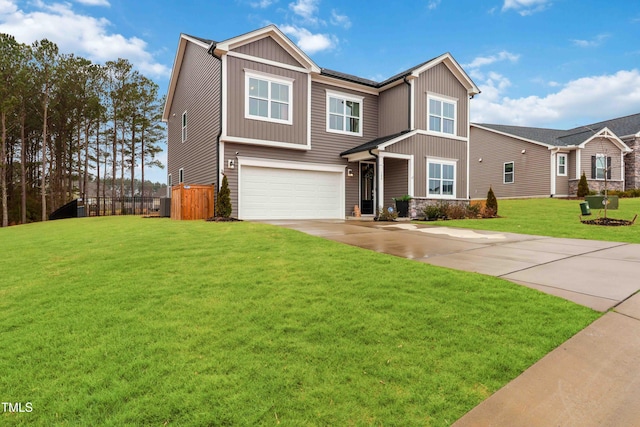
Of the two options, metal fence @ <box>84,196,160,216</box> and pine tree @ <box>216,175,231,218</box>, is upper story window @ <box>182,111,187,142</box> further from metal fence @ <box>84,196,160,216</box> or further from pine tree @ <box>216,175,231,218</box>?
metal fence @ <box>84,196,160,216</box>

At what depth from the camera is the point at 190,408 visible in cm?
206

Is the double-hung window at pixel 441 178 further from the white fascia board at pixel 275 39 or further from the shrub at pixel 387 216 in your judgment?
the white fascia board at pixel 275 39

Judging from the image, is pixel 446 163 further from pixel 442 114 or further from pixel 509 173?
pixel 509 173

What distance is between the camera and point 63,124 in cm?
2681

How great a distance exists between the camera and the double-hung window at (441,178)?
15609 millimetres

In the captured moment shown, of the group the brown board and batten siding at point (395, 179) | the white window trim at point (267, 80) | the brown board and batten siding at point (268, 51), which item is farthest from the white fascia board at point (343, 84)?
the brown board and batten siding at point (395, 179)

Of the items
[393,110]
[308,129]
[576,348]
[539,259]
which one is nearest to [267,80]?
[308,129]

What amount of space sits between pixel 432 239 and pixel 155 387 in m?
6.74

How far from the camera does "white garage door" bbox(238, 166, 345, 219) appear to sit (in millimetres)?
13070

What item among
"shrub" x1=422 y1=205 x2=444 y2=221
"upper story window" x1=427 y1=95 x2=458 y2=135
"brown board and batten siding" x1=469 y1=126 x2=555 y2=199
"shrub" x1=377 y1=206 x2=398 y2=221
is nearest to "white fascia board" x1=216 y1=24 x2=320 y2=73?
"upper story window" x1=427 y1=95 x2=458 y2=135

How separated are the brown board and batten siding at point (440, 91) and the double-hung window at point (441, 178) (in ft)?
5.72

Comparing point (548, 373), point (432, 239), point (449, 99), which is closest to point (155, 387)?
point (548, 373)

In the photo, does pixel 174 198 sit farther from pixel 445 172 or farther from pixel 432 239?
pixel 445 172

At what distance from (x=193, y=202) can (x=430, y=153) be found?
10719 mm
